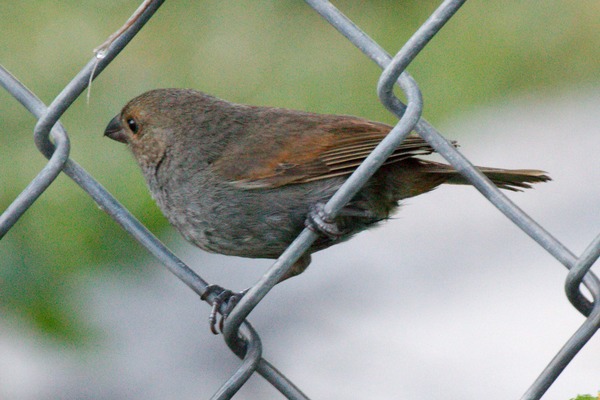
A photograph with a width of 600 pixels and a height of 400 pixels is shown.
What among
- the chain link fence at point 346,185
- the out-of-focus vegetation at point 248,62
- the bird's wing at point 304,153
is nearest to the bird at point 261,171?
the bird's wing at point 304,153

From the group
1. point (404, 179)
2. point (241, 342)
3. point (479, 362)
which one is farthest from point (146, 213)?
point (241, 342)

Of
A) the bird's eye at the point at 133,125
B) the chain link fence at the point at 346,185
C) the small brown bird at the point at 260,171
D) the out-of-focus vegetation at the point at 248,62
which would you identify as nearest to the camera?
the chain link fence at the point at 346,185

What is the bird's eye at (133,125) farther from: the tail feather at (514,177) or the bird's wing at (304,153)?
the tail feather at (514,177)

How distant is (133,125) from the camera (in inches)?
146

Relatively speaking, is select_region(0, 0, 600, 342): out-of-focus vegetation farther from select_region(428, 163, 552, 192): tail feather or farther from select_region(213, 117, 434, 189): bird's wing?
select_region(428, 163, 552, 192): tail feather

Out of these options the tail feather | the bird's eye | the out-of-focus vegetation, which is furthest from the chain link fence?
the out-of-focus vegetation

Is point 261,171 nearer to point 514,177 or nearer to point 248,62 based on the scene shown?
point 514,177

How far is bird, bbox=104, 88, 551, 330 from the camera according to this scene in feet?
10.6

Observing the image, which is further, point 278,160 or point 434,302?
point 434,302

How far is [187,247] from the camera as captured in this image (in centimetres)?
528

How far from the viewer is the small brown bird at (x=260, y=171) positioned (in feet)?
10.6

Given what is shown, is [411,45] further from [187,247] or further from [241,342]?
[187,247]

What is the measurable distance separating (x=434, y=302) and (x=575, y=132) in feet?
4.59

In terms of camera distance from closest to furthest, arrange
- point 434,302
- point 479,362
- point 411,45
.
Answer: point 411,45, point 479,362, point 434,302
